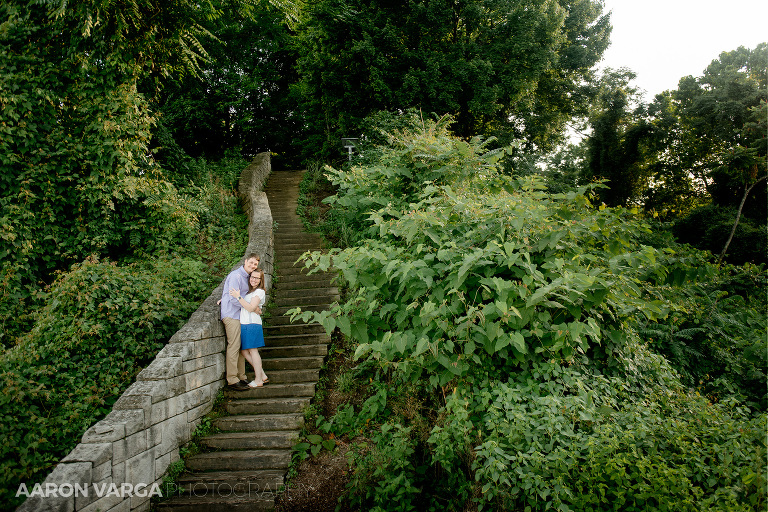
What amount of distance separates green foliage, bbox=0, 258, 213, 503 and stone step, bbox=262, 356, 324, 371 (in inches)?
57.7

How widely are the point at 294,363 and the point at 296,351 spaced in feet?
0.84

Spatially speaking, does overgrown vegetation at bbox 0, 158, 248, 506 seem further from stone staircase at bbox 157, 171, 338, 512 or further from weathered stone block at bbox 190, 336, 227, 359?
stone staircase at bbox 157, 171, 338, 512

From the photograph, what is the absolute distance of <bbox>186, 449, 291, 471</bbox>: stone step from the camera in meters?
4.66

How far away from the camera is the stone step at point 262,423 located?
201 inches

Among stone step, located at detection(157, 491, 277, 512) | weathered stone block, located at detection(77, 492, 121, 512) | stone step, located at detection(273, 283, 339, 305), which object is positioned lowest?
stone step, located at detection(157, 491, 277, 512)

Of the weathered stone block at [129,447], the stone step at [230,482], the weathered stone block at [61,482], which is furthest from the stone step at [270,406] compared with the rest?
the weathered stone block at [61,482]

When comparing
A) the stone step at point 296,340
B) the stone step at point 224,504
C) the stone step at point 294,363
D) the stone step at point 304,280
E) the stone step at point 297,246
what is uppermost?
the stone step at point 297,246

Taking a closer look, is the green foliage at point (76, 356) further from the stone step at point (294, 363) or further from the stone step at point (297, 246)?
the stone step at point (297, 246)

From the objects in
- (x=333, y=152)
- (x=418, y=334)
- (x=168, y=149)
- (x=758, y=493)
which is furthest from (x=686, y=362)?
(x=333, y=152)

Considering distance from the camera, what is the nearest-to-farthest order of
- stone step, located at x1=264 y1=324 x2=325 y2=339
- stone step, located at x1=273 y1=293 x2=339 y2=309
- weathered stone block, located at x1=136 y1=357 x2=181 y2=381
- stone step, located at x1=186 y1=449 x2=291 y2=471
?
weathered stone block, located at x1=136 y1=357 x2=181 y2=381, stone step, located at x1=186 y1=449 x2=291 y2=471, stone step, located at x1=264 y1=324 x2=325 y2=339, stone step, located at x1=273 y1=293 x2=339 y2=309

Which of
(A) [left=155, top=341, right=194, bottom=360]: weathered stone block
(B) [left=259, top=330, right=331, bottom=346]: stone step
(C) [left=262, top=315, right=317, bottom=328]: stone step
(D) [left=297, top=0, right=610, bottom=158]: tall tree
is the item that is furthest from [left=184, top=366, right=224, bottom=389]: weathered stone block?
(D) [left=297, top=0, right=610, bottom=158]: tall tree

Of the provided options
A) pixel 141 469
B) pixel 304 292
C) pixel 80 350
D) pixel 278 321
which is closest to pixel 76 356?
pixel 80 350

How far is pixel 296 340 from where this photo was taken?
6527 millimetres

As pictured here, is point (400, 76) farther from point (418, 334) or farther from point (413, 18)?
point (418, 334)
